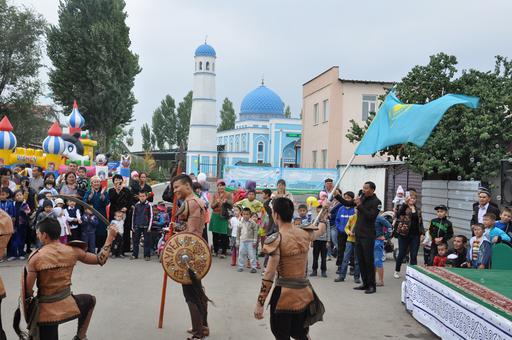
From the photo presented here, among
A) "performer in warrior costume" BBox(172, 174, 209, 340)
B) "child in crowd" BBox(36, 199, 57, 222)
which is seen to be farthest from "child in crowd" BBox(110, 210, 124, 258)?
"performer in warrior costume" BBox(172, 174, 209, 340)

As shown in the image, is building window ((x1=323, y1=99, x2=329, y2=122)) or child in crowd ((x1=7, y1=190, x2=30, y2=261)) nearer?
child in crowd ((x1=7, y1=190, x2=30, y2=261))

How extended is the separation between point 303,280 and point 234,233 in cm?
693

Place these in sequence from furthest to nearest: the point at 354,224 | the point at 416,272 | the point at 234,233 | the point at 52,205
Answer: the point at 234,233 → the point at 52,205 → the point at 354,224 → the point at 416,272

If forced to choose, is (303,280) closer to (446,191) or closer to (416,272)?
(416,272)

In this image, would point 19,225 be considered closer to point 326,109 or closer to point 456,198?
point 456,198

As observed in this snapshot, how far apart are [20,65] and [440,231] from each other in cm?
3450

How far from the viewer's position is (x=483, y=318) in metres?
5.47

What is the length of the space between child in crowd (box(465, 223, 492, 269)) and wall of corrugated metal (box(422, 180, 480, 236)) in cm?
491

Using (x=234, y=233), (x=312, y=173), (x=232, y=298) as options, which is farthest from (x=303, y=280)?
(x=312, y=173)

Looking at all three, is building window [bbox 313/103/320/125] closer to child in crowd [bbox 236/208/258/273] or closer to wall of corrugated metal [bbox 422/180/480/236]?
wall of corrugated metal [bbox 422/180/480/236]

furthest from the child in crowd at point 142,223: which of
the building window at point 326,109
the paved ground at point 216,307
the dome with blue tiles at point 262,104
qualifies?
the dome with blue tiles at point 262,104

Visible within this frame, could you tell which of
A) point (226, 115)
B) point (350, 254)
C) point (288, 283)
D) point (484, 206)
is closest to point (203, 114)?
point (226, 115)

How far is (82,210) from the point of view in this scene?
11.7 metres

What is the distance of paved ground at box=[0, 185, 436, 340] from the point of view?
269 inches
